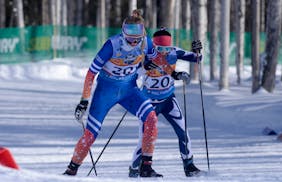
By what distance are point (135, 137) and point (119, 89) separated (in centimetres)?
660

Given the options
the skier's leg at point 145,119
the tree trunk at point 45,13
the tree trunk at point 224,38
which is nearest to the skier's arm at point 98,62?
the skier's leg at point 145,119

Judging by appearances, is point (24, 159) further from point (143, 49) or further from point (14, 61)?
point (14, 61)

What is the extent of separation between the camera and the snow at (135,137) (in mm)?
9844

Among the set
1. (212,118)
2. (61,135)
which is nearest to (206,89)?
(212,118)

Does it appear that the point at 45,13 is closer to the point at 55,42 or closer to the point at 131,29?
the point at 55,42

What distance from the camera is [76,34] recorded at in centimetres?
4034

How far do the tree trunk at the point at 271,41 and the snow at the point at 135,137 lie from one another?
0.34m

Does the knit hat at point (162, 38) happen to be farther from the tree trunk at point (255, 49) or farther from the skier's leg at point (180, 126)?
the tree trunk at point (255, 49)

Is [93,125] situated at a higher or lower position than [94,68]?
lower

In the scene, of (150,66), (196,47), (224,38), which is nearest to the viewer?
(150,66)

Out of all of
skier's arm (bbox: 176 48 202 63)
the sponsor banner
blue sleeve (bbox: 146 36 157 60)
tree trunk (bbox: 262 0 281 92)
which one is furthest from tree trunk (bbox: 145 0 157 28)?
blue sleeve (bbox: 146 36 157 60)

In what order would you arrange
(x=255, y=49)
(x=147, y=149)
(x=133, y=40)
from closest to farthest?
1. (x=133, y=40)
2. (x=147, y=149)
3. (x=255, y=49)

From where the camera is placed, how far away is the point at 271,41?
21.4m

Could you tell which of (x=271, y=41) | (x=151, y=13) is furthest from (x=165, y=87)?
(x=151, y=13)
